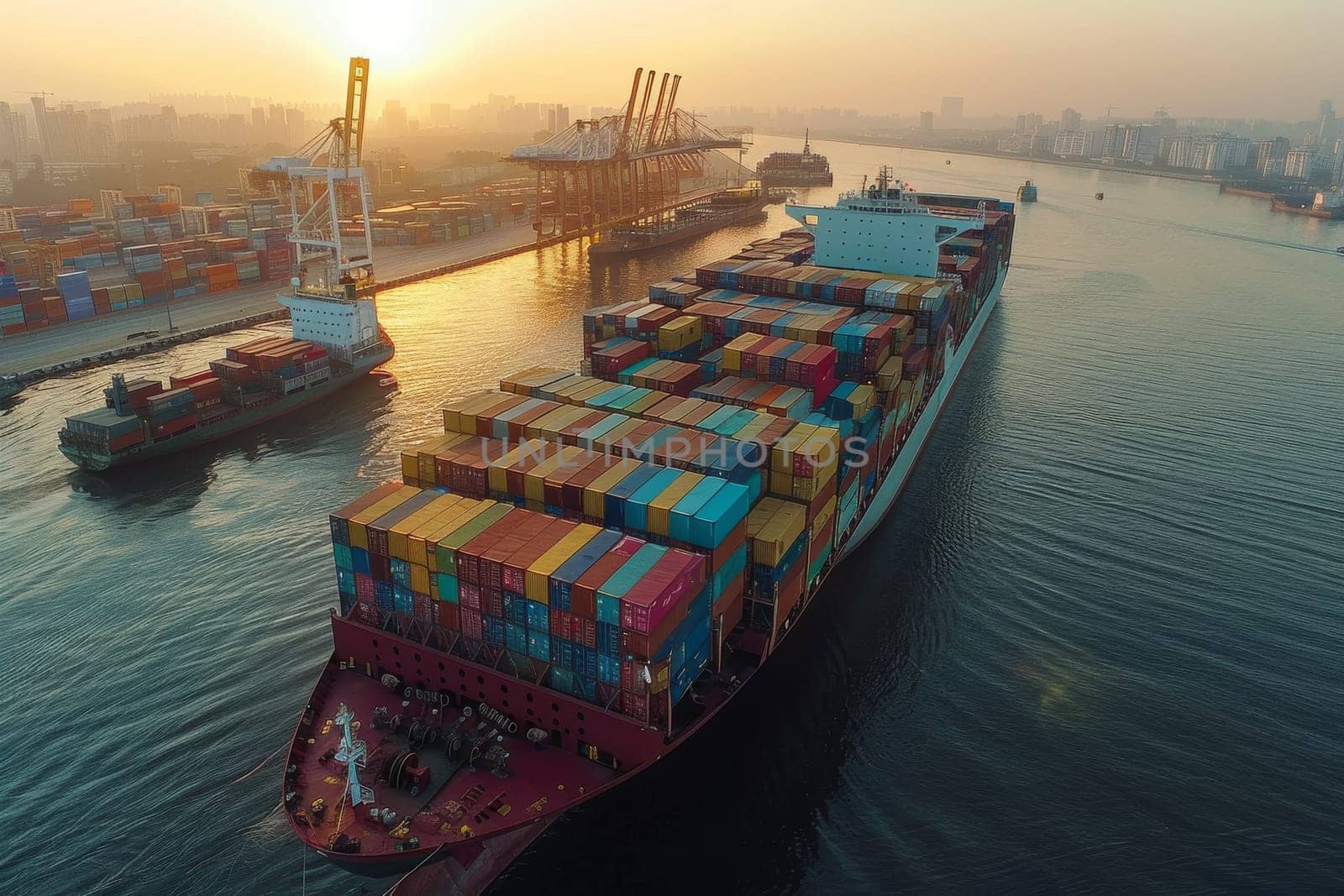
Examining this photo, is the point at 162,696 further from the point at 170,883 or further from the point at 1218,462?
the point at 1218,462

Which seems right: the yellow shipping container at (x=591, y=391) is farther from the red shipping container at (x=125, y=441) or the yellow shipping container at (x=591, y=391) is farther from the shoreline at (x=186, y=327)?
the shoreline at (x=186, y=327)

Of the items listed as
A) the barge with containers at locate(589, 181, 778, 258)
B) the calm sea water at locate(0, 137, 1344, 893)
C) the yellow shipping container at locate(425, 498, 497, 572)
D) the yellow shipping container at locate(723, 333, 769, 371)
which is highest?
the barge with containers at locate(589, 181, 778, 258)

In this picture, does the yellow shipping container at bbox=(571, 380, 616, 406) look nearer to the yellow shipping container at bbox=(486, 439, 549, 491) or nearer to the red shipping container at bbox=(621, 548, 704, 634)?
the yellow shipping container at bbox=(486, 439, 549, 491)

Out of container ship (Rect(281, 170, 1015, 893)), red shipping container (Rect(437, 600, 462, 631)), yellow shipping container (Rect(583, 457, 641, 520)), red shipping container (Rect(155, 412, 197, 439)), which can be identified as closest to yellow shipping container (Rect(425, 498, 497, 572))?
container ship (Rect(281, 170, 1015, 893))

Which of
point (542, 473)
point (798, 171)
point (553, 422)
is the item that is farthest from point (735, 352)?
point (798, 171)

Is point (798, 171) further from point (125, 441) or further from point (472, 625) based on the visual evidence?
point (472, 625)

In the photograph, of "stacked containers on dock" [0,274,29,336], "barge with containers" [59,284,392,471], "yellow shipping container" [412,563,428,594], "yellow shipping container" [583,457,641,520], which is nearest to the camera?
"yellow shipping container" [412,563,428,594]

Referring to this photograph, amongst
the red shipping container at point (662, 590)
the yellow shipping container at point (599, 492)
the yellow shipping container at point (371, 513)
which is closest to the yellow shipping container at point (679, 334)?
the yellow shipping container at point (599, 492)

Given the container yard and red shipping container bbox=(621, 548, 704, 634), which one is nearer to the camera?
red shipping container bbox=(621, 548, 704, 634)
